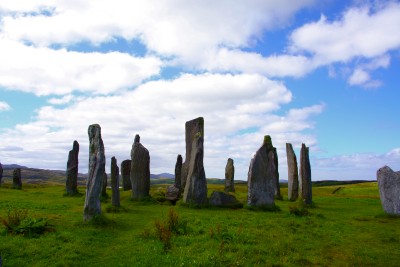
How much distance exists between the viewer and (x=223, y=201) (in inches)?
1094

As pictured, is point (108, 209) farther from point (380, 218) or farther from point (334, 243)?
point (380, 218)

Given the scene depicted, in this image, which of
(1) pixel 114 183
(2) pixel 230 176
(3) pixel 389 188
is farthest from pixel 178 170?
(3) pixel 389 188

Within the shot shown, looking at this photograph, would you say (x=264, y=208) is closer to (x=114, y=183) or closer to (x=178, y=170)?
(x=114, y=183)

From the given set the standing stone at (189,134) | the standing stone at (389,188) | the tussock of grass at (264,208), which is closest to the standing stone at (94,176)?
the tussock of grass at (264,208)

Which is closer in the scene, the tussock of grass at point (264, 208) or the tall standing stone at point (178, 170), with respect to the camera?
the tussock of grass at point (264, 208)

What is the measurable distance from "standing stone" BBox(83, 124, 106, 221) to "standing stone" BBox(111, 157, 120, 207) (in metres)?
6.45

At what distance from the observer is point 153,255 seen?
514 inches

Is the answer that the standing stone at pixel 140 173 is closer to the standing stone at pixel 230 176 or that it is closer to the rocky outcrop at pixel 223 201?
the rocky outcrop at pixel 223 201

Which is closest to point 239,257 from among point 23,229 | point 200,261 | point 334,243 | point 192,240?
point 200,261

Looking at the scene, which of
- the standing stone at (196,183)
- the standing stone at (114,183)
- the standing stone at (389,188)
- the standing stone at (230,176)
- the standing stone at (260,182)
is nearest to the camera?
the standing stone at (389,188)

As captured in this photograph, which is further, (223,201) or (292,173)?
(292,173)

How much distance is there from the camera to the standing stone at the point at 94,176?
1889cm

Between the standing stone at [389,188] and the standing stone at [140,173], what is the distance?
58.0 ft

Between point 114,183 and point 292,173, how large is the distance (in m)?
17.4
